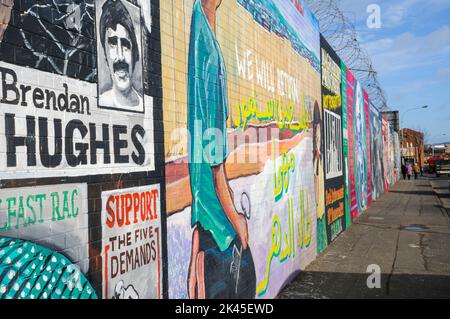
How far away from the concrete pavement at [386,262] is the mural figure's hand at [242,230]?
165 cm

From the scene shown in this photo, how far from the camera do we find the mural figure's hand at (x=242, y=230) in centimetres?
525

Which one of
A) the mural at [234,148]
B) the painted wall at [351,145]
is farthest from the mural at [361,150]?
the mural at [234,148]

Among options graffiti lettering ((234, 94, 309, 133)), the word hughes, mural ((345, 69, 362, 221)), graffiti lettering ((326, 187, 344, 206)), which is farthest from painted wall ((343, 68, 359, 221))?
the word hughes

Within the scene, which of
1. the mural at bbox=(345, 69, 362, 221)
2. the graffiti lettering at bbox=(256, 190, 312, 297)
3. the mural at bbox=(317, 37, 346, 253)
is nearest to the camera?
the graffiti lettering at bbox=(256, 190, 312, 297)

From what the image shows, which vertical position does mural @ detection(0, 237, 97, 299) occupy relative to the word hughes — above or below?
below

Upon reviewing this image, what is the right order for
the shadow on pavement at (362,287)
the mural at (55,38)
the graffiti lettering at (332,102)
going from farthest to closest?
the graffiti lettering at (332,102), the shadow on pavement at (362,287), the mural at (55,38)

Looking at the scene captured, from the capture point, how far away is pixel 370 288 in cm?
696

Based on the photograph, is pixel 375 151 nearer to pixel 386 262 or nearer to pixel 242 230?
pixel 386 262

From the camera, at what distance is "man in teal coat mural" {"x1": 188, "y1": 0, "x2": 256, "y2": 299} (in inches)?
167

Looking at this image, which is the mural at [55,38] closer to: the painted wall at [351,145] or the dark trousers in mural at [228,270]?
the dark trousers in mural at [228,270]

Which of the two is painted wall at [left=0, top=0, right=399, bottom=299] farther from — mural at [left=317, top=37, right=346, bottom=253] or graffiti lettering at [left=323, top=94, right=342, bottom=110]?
graffiti lettering at [left=323, top=94, right=342, bottom=110]

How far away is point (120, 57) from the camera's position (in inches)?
126

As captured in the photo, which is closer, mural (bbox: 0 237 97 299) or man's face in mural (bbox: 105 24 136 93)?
mural (bbox: 0 237 97 299)
